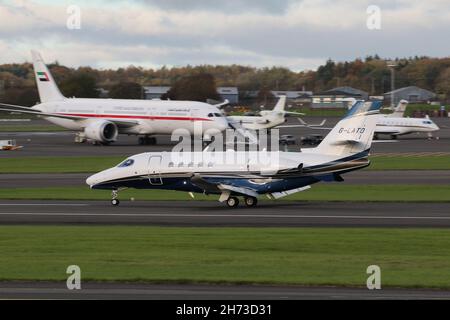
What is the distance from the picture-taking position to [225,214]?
41.4 meters

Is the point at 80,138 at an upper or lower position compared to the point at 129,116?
lower

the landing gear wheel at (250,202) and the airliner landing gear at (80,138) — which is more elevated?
the landing gear wheel at (250,202)

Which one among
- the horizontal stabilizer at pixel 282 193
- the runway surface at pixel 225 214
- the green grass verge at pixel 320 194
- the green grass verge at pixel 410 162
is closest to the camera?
the runway surface at pixel 225 214

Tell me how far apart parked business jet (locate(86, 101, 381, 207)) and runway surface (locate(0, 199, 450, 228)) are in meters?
0.90

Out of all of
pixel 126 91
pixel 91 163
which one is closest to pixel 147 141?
pixel 91 163

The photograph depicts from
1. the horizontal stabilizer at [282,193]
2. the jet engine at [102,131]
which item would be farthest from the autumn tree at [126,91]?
the horizontal stabilizer at [282,193]

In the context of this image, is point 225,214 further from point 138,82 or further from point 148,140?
point 138,82

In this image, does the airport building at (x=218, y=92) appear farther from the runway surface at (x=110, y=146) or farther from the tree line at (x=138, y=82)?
the runway surface at (x=110, y=146)

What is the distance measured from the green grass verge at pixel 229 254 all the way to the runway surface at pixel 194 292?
24.3 inches

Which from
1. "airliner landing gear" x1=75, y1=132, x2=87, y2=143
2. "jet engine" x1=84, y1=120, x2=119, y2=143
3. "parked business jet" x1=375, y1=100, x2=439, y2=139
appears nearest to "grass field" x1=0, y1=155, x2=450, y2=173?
"jet engine" x1=84, y1=120, x2=119, y2=143

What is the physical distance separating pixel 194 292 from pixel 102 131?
68.8 meters

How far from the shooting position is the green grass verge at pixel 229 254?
2442 centimetres
